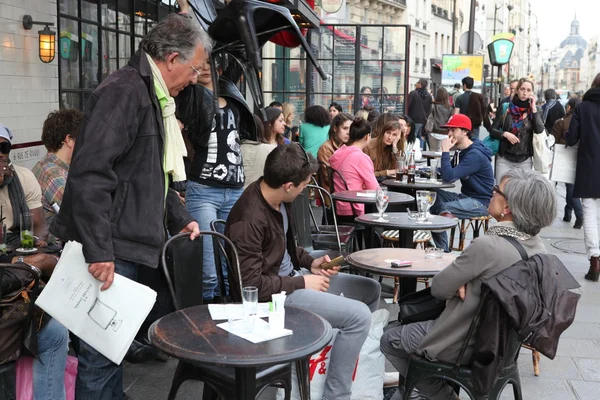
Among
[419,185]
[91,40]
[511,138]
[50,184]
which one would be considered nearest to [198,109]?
[50,184]

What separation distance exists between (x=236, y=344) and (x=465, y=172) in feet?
17.5

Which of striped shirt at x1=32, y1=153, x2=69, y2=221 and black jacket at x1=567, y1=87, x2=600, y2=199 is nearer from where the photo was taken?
striped shirt at x1=32, y1=153, x2=69, y2=221

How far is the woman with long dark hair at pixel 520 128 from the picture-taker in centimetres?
917

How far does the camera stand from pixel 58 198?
4461 mm

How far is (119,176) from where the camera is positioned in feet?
10.1

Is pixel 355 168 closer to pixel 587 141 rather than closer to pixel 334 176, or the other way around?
pixel 334 176

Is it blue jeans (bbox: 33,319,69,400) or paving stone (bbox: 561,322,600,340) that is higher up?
blue jeans (bbox: 33,319,69,400)

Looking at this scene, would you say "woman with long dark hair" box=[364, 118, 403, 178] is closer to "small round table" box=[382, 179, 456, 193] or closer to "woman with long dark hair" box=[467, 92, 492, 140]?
"small round table" box=[382, 179, 456, 193]

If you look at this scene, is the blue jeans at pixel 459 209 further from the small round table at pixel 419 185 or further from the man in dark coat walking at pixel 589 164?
the man in dark coat walking at pixel 589 164

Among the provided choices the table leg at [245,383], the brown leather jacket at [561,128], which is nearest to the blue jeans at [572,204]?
the brown leather jacket at [561,128]

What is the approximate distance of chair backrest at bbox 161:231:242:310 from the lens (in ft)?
11.6

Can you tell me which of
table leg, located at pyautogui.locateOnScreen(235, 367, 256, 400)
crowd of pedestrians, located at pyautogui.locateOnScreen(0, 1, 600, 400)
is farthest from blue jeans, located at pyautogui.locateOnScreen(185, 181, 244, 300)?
table leg, located at pyautogui.locateOnScreen(235, 367, 256, 400)

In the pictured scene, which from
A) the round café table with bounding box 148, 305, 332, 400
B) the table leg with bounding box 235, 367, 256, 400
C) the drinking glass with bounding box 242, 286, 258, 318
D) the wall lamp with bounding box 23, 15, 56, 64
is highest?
the wall lamp with bounding box 23, 15, 56, 64

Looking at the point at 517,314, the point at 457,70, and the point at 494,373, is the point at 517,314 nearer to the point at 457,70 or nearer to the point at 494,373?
the point at 494,373
